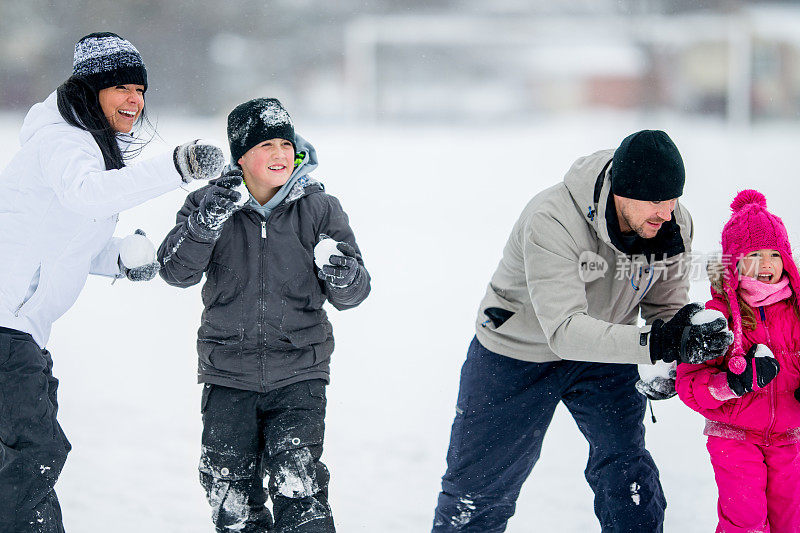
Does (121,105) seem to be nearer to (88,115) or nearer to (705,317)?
(88,115)

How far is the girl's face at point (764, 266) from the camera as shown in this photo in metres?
2.37

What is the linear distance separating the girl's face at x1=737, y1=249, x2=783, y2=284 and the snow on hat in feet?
0.04

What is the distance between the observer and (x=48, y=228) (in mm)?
2383

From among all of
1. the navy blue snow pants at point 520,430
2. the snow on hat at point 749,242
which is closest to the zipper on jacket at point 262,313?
the navy blue snow pants at point 520,430

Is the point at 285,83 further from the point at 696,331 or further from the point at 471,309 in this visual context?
the point at 696,331

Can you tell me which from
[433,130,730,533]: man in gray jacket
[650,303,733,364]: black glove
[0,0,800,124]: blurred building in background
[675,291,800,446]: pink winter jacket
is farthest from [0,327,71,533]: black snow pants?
[0,0,800,124]: blurred building in background

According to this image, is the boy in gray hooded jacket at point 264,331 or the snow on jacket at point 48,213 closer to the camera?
the snow on jacket at point 48,213

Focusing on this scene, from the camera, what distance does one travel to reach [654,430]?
4098mm

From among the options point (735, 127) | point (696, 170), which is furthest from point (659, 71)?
point (696, 170)

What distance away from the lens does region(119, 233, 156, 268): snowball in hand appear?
8.53ft

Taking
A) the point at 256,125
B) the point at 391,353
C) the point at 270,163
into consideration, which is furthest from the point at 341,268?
the point at 391,353

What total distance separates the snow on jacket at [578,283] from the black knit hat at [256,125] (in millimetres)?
759

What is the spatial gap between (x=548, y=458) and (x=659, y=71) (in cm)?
1488

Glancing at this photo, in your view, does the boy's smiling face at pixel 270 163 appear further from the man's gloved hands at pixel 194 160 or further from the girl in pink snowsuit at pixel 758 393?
the girl in pink snowsuit at pixel 758 393
